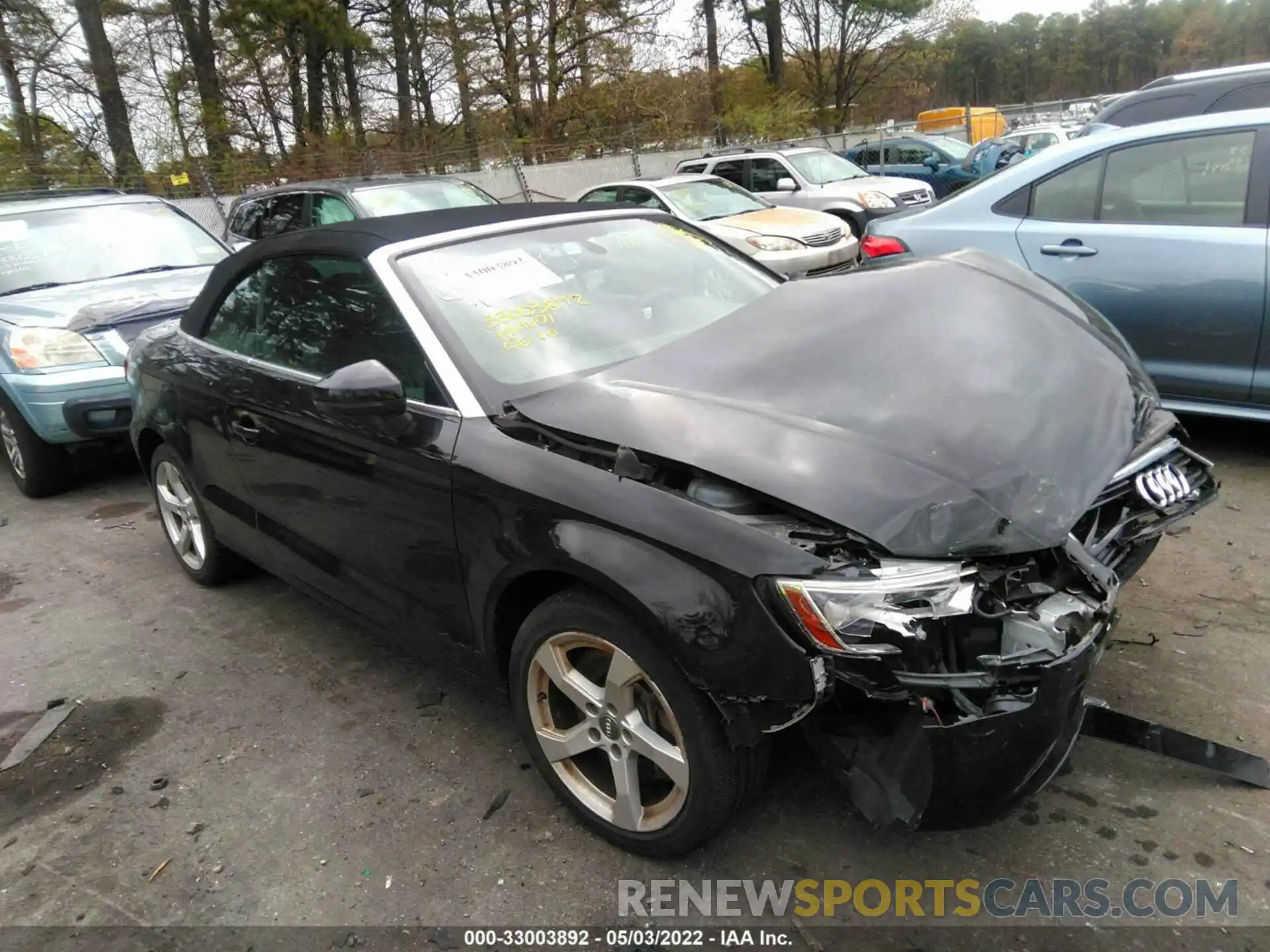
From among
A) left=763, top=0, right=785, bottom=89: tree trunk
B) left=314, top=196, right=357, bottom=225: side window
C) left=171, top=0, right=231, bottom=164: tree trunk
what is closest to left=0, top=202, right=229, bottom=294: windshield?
left=314, top=196, right=357, bottom=225: side window

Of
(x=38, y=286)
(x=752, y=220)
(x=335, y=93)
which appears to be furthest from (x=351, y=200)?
(x=335, y=93)

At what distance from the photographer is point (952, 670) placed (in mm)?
1904

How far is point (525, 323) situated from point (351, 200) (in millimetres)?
6502

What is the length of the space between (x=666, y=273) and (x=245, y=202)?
8815 mm

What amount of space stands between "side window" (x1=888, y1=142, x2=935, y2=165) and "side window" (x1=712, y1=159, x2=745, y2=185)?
7.99 metres

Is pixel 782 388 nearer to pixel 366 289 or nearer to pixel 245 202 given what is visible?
pixel 366 289

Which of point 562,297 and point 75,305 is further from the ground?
point 562,297

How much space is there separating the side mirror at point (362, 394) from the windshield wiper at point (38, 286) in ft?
15.3

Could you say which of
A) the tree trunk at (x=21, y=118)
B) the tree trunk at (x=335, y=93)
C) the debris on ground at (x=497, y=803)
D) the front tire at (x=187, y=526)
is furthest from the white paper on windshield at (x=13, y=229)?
the tree trunk at (x=335, y=93)

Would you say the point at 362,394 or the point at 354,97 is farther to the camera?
the point at 354,97

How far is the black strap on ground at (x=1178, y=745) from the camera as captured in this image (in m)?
2.41

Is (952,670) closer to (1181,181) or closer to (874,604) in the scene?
(874,604)

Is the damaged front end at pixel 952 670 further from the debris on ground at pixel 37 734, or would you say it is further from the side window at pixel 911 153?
the side window at pixel 911 153

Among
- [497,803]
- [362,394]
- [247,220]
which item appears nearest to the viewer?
[362,394]
